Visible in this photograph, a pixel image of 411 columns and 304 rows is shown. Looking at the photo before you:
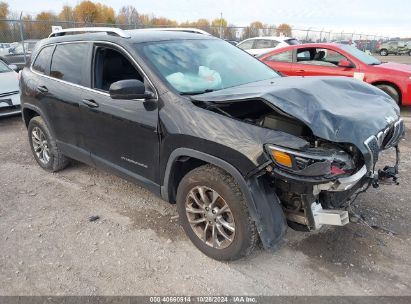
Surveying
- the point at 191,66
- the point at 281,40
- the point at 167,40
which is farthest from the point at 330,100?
the point at 281,40

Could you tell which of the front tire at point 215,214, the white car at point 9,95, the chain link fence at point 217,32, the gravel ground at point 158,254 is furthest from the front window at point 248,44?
the front tire at point 215,214

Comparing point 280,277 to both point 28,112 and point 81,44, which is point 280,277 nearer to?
point 81,44

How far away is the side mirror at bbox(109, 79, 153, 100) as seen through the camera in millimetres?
3088

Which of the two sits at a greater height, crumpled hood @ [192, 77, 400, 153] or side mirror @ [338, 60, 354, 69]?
crumpled hood @ [192, 77, 400, 153]

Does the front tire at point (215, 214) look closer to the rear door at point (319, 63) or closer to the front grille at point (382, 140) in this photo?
the front grille at point (382, 140)

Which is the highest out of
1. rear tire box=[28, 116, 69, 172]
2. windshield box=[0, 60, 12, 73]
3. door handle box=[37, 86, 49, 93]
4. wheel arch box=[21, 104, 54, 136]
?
door handle box=[37, 86, 49, 93]

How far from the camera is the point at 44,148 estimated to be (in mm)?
5062

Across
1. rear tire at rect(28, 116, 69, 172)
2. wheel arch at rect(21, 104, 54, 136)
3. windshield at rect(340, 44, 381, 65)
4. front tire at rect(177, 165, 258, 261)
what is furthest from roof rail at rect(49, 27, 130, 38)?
windshield at rect(340, 44, 381, 65)

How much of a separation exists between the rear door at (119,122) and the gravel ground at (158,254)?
1.76 ft

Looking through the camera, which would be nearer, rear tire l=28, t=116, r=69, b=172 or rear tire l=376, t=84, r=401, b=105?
rear tire l=28, t=116, r=69, b=172

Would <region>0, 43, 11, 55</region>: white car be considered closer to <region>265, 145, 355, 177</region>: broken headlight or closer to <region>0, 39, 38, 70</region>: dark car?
<region>0, 39, 38, 70</region>: dark car

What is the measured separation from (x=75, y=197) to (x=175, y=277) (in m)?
1.96

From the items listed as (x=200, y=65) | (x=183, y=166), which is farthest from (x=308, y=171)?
(x=200, y=65)

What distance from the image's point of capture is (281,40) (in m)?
14.2
